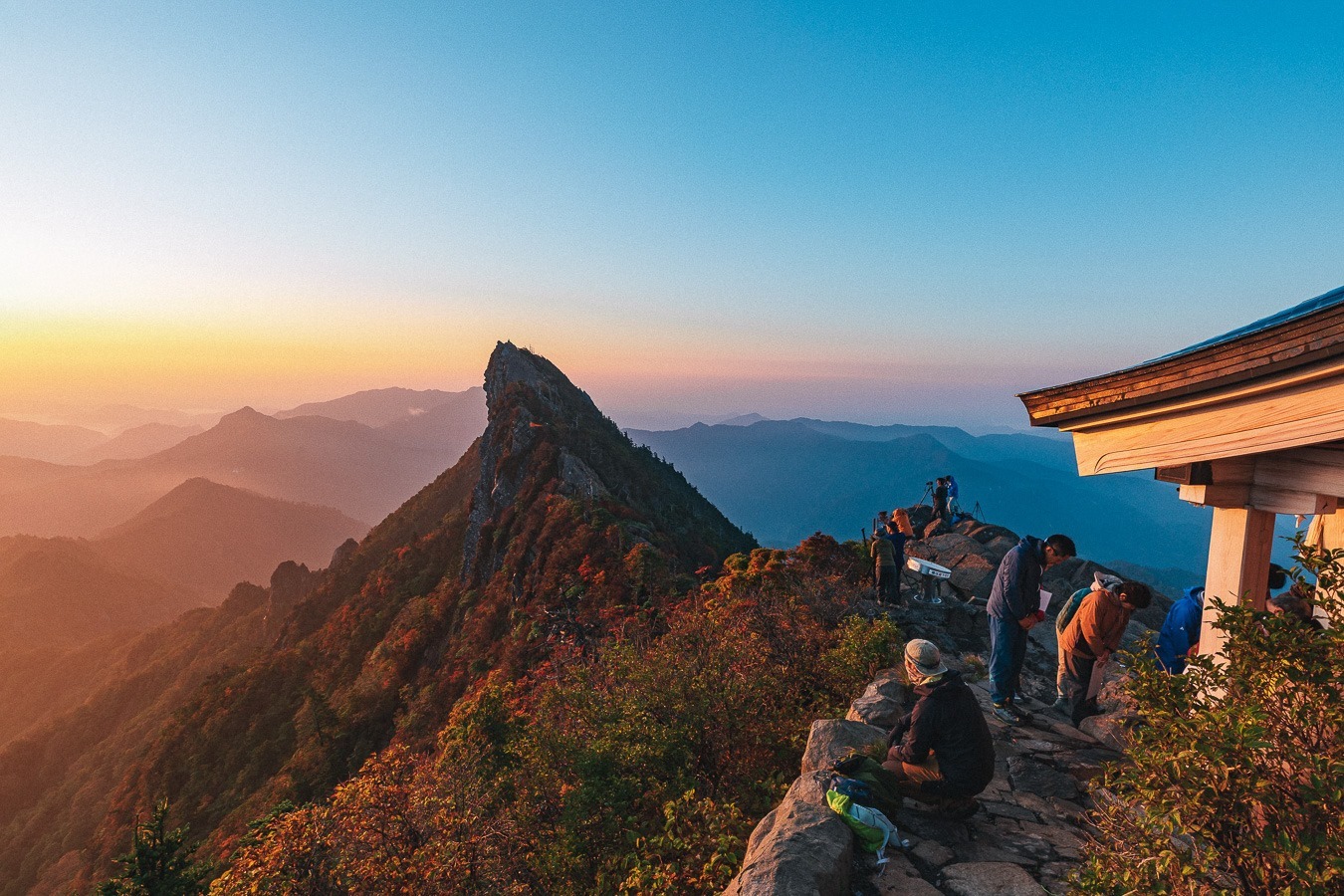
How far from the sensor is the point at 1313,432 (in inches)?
149

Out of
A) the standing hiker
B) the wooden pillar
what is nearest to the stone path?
the standing hiker

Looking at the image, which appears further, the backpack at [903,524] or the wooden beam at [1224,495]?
the backpack at [903,524]

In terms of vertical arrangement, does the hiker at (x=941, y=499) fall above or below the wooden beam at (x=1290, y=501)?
below

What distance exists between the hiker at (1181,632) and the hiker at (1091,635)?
0.32 metres

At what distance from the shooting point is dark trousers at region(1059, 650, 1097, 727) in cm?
724

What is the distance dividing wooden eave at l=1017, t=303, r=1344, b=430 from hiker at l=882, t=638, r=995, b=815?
237 centimetres

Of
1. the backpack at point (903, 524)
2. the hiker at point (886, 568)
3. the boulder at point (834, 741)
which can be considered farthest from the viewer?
the backpack at point (903, 524)

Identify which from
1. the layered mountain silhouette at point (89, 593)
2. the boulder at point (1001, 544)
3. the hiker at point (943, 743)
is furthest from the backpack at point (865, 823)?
the layered mountain silhouette at point (89, 593)

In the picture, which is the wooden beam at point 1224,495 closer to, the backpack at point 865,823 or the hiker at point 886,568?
the backpack at point 865,823

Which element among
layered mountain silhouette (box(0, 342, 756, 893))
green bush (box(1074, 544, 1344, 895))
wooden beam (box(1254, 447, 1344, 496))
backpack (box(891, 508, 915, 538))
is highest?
wooden beam (box(1254, 447, 1344, 496))

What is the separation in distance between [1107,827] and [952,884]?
1941mm

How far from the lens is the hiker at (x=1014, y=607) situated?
729 centimetres

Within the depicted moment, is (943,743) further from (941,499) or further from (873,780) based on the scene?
(941,499)

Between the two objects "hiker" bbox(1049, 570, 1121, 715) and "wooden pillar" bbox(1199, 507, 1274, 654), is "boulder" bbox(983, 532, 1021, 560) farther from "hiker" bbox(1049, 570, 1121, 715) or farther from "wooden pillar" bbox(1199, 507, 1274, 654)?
"wooden pillar" bbox(1199, 507, 1274, 654)
